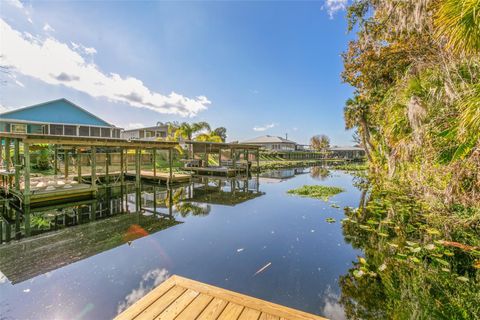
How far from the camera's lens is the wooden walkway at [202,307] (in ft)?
7.25

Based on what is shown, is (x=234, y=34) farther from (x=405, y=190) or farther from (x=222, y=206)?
(x=405, y=190)

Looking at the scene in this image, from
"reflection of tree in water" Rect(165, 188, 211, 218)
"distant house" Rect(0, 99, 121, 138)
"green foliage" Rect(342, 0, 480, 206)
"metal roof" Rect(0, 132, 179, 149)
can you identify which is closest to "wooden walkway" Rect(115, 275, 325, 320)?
"green foliage" Rect(342, 0, 480, 206)

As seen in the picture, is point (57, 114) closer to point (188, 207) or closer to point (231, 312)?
point (188, 207)

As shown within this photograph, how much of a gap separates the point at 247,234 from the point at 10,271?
464cm

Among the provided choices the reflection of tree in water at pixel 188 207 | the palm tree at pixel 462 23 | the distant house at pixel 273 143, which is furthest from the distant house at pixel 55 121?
the distant house at pixel 273 143

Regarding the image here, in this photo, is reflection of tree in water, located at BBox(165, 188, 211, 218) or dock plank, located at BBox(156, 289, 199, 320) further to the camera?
reflection of tree in water, located at BBox(165, 188, 211, 218)

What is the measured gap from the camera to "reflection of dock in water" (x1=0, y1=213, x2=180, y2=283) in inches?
154

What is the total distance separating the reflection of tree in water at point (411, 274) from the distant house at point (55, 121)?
25.3m

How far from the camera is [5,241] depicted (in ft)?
16.6

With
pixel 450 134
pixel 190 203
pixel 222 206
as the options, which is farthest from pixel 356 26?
pixel 190 203

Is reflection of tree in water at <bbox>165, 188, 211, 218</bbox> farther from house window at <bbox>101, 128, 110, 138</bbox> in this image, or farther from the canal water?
house window at <bbox>101, 128, 110, 138</bbox>

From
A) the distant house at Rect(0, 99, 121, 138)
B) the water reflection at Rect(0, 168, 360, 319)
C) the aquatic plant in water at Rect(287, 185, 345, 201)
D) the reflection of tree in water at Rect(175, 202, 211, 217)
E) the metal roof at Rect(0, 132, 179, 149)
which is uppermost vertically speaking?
the distant house at Rect(0, 99, 121, 138)

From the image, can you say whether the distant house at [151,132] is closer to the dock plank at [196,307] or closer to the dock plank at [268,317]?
the dock plank at [196,307]

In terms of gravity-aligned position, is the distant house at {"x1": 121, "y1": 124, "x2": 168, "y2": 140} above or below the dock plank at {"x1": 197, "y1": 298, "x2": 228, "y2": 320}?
above
